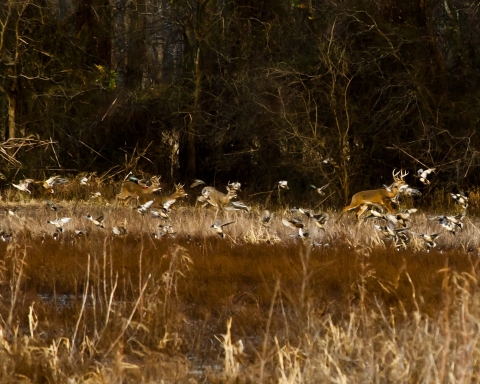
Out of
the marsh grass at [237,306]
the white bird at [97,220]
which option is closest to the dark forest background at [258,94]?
the marsh grass at [237,306]

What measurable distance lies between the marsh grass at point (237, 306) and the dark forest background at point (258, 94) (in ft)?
15.6

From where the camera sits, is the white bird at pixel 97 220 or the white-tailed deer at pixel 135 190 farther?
the white-tailed deer at pixel 135 190

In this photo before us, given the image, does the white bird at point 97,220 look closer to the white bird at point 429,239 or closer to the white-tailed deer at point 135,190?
the white bird at point 429,239

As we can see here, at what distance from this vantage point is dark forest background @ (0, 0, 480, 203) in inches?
708

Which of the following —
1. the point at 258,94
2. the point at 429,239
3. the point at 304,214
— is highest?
the point at 258,94

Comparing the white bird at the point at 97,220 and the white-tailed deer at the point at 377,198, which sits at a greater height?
the white bird at the point at 97,220

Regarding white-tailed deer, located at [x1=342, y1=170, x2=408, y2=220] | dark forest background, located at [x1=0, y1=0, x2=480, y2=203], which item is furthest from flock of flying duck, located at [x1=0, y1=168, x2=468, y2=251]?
dark forest background, located at [x1=0, y1=0, x2=480, y2=203]

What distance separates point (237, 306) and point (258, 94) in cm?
1197

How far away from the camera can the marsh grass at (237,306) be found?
468 centimetres

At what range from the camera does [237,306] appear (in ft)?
24.2

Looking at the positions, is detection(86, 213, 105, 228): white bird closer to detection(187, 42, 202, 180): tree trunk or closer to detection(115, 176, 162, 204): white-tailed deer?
detection(115, 176, 162, 204): white-tailed deer

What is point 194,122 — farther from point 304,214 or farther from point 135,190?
point 304,214

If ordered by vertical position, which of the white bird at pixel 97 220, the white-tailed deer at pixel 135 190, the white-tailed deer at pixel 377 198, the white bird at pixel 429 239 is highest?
the white bird at pixel 429 239

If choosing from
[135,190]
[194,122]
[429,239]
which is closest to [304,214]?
[429,239]
